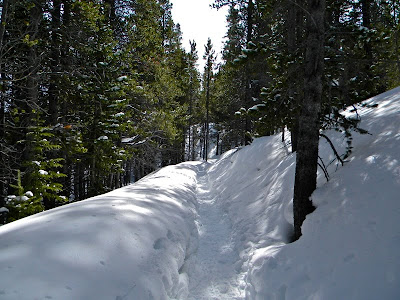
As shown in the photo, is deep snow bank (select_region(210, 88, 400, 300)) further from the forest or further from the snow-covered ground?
the forest

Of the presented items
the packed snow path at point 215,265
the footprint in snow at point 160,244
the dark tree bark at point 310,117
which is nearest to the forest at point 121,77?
the dark tree bark at point 310,117

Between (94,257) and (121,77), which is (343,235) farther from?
(121,77)

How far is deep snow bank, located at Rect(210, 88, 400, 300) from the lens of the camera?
111 inches

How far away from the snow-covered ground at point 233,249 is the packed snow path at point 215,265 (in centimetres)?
3

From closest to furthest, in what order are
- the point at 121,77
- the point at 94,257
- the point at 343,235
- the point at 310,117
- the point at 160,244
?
1. the point at 94,257
2. the point at 343,235
3. the point at 160,244
4. the point at 310,117
5. the point at 121,77

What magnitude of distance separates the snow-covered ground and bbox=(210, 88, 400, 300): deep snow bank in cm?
2

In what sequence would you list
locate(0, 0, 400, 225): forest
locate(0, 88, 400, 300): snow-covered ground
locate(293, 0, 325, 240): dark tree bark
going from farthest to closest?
1. locate(0, 0, 400, 225): forest
2. locate(293, 0, 325, 240): dark tree bark
3. locate(0, 88, 400, 300): snow-covered ground

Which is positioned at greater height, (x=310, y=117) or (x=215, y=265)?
(x=310, y=117)

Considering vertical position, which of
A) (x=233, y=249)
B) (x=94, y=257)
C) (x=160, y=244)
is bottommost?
(x=233, y=249)

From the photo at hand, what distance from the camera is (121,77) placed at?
37.1 feet

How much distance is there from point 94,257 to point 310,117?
4.56m

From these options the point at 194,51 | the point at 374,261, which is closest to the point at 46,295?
the point at 374,261

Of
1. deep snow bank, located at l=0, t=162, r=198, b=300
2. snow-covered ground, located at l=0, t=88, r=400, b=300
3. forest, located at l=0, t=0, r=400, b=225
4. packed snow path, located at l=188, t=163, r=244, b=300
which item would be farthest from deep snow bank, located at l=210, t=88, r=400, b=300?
deep snow bank, located at l=0, t=162, r=198, b=300

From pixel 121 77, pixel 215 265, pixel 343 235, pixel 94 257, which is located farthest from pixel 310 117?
pixel 121 77
